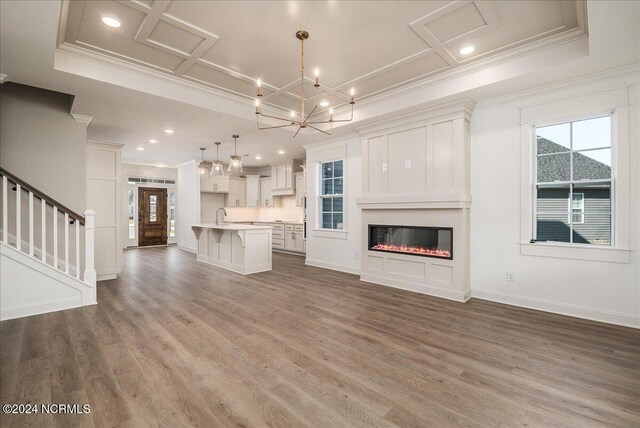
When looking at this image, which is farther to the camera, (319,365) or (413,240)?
(413,240)

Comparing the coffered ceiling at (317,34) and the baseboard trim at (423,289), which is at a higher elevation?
the coffered ceiling at (317,34)

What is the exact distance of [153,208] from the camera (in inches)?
406

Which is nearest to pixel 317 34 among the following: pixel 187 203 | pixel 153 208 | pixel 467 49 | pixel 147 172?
pixel 467 49

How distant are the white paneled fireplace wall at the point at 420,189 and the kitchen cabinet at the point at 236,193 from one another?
19.8 ft

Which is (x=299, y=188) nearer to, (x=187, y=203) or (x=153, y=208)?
(x=187, y=203)

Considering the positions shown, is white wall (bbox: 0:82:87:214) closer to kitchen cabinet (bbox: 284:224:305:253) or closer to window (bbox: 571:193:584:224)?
kitchen cabinet (bbox: 284:224:305:253)

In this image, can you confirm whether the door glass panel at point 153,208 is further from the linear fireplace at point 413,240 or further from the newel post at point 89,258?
the linear fireplace at point 413,240

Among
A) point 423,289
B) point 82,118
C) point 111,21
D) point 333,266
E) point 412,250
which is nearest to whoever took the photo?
point 111,21

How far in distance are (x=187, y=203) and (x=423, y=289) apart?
809cm

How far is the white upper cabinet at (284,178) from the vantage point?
9.06 meters

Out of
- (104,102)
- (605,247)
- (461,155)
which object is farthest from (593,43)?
(104,102)

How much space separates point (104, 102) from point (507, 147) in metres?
5.59

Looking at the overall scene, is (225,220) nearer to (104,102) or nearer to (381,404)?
(104,102)

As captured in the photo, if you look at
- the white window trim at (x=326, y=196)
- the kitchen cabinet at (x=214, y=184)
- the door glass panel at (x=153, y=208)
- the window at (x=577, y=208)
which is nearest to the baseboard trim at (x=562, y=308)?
the window at (x=577, y=208)
